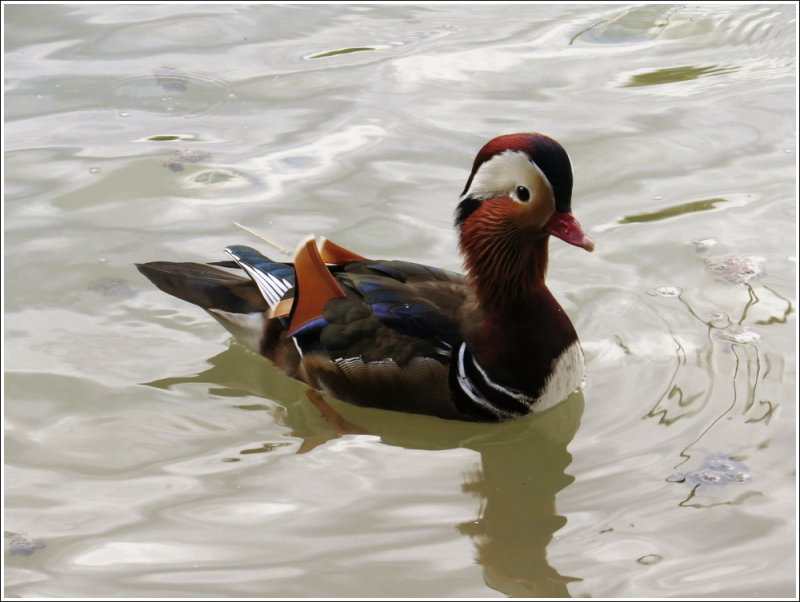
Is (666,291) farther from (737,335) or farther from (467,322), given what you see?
(467,322)

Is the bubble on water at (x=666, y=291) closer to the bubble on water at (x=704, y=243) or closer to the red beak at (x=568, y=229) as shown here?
the bubble on water at (x=704, y=243)

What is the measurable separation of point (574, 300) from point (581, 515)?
5.33 ft

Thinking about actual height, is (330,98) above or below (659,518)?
above

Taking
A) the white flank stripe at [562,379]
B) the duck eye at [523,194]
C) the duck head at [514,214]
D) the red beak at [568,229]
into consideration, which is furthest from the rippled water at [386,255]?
the duck eye at [523,194]

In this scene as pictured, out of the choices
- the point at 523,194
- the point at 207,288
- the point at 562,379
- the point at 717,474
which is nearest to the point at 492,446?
the point at 562,379

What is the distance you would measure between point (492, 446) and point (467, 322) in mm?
543

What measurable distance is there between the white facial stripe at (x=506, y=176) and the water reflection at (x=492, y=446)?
1.01m

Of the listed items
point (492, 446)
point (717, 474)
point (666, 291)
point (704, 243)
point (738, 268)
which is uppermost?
point (704, 243)

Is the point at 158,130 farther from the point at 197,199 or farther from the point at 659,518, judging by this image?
the point at 659,518

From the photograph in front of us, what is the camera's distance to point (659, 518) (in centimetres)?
459

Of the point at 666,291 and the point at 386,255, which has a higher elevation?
the point at 386,255

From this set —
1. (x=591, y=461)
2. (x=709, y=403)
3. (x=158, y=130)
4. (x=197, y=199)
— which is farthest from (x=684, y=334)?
(x=158, y=130)

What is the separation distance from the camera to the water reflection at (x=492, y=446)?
4.43 metres

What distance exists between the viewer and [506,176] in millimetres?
5004
